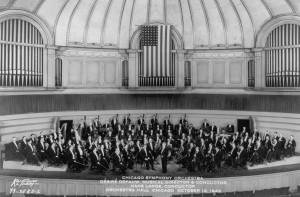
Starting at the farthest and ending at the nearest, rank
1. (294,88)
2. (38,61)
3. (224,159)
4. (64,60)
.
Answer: (64,60)
(38,61)
(294,88)
(224,159)

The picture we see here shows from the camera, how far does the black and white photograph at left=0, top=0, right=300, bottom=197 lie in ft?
32.9

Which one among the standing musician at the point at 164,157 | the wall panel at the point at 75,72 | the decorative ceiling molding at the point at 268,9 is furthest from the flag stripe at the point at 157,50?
the standing musician at the point at 164,157

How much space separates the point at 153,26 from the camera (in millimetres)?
15445

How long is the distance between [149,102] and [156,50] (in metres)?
2.91

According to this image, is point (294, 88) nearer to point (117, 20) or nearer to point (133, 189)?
point (133, 189)

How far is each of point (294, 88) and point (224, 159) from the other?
5206 millimetres

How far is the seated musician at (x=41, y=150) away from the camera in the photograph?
10783 mm

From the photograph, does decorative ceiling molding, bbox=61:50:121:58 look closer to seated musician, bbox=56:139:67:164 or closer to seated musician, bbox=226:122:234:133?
seated musician, bbox=56:139:67:164

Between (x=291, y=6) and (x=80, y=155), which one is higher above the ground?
(x=291, y=6)

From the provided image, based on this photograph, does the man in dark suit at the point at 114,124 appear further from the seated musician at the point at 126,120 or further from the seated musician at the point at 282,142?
the seated musician at the point at 282,142

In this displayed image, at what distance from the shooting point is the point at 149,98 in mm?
16047

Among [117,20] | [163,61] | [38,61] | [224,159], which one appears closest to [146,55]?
[163,61]

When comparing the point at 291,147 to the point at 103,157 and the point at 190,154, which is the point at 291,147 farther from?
the point at 103,157
